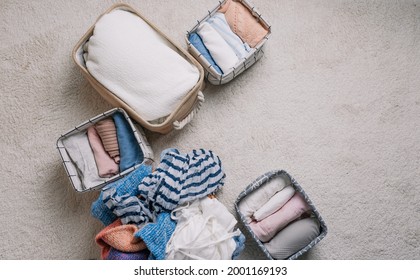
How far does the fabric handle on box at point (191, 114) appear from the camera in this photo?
4.03ft

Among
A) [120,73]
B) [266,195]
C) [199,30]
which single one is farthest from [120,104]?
[266,195]

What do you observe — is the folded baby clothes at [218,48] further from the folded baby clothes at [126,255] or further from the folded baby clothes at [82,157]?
the folded baby clothes at [126,255]

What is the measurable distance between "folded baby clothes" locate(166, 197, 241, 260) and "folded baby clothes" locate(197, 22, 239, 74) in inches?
16.8

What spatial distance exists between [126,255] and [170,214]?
0.17 m

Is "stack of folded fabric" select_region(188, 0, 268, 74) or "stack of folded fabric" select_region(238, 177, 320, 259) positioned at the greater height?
"stack of folded fabric" select_region(188, 0, 268, 74)

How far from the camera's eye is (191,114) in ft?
4.19

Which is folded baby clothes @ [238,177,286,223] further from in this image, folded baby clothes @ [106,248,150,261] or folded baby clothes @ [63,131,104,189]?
folded baby clothes @ [63,131,104,189]

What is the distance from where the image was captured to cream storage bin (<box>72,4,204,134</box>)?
1183 mm

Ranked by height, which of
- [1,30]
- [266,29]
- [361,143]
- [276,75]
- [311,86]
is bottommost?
[361,143]

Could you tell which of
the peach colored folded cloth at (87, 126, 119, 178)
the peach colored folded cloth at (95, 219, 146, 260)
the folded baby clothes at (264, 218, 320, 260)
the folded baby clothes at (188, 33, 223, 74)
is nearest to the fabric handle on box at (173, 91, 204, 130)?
the folded baby clothes at (188, 33, 223, 74)

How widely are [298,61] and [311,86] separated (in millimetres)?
97

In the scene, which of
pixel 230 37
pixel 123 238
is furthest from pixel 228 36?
pixel 123 238

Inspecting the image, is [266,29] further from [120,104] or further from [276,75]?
[120,104]

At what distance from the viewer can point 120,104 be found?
1.19 meters
